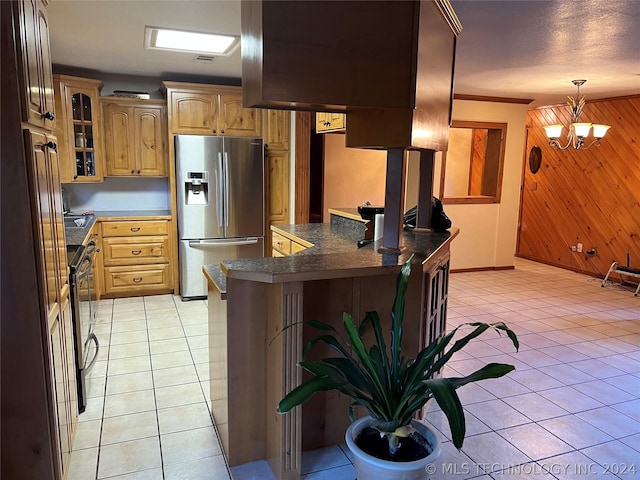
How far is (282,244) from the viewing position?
385 cm

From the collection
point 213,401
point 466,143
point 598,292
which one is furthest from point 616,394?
point 466,143

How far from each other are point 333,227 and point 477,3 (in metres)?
1.95

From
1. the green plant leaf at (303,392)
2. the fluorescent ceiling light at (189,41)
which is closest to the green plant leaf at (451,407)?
the green plant leaf at (303,392)

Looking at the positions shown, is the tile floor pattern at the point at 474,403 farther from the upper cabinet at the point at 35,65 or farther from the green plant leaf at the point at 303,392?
the upper cabinet at the point at 35,65

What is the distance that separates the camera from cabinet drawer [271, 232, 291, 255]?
3.68 meters

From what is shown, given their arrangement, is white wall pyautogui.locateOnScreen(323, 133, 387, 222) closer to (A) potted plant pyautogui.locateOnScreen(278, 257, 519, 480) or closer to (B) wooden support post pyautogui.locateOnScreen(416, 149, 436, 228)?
(B) wooden support post pyautogui.locateOnScreen(416, 149, 436, 228)

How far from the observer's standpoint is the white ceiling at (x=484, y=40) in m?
2.68

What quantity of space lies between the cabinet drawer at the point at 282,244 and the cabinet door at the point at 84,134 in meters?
2.07

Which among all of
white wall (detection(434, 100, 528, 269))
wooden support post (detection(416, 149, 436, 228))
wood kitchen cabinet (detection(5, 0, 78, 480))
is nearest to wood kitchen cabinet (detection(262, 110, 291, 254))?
white wall (detection(434, 100, 528, 269))

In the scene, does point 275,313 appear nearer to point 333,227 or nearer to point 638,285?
point 333,227

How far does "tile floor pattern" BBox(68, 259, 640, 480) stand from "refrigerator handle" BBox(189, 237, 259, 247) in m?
0.61

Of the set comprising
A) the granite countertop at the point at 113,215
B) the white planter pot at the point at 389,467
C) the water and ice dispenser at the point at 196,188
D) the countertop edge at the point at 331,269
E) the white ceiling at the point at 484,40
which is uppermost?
the white ceiling at the point at 484,40

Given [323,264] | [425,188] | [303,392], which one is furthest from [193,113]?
[303,392]

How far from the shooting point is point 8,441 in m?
1.65
